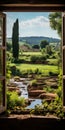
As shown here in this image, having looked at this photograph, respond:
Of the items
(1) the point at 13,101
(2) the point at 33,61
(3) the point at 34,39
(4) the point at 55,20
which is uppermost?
(4) the point at 55,20

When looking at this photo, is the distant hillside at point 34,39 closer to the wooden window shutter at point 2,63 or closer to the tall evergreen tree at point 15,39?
the tall evergreen tree at point 15,39

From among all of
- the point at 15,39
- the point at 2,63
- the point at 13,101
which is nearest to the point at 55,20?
the point at 15,39

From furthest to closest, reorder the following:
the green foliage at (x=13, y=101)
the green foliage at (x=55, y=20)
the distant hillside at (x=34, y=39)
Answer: the distant hillside at (x=34, y=39) < the green foliage at (x=55, y=20) < the green foliage at (x=13, y=101)

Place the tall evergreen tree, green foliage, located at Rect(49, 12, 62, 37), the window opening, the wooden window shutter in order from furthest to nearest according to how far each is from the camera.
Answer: the window opening < the tall evergreen tree < green foliage, located at Rect(49, 12, 62, 37) < the wooden window shutter

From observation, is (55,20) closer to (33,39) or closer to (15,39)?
(15,39)

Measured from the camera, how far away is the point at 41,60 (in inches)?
411

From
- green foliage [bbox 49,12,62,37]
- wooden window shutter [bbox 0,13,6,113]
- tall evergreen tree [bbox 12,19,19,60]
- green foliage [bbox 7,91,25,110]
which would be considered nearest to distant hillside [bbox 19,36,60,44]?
tall evergreen tree [bbox 12,19,19,60]

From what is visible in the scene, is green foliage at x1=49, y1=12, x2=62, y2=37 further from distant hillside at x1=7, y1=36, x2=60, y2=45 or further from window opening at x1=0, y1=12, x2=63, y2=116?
distant hillside at x1=7, y1=36, x2=60, y2=45

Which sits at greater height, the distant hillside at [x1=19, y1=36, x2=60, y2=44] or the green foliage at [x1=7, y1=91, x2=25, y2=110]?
the distant hillside at [x1=19, y1=36, x2=60, y2=44]

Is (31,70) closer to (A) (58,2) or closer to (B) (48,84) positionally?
(B) (48,84)

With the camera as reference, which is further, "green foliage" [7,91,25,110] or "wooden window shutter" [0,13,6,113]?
"green foliage" [7,91,25,110]

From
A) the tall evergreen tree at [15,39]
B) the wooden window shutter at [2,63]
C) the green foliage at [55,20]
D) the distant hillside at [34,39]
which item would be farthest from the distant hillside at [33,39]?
the wooden window shutter at [2,63]

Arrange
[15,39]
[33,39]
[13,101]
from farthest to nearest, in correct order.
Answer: [33,39], [15,39], [13,101]
